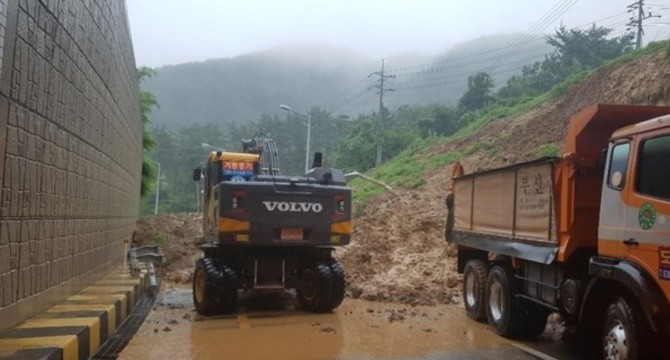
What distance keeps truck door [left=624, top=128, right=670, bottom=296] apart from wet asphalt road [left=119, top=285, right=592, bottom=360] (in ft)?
7.85

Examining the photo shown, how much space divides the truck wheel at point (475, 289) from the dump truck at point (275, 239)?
207 cm

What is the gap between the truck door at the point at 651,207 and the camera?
208 inches

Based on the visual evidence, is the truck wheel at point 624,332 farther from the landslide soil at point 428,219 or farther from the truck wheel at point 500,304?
the landslide soil at point 428,219

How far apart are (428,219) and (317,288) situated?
27.8 ft

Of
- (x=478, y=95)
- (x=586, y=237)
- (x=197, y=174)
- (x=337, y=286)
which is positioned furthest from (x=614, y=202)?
(x=478, y=95)

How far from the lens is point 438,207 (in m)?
19.4

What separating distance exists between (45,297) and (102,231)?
14.0 ft

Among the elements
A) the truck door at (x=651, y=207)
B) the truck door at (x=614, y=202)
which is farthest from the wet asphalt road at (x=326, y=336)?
the truck door at (x=651, y=207)

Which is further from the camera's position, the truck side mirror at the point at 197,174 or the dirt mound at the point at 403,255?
the truck side mirror at the point at 197,174

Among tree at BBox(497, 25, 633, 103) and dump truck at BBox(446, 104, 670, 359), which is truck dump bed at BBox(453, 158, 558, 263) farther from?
tree at BBox(497, 25, 633, 103)

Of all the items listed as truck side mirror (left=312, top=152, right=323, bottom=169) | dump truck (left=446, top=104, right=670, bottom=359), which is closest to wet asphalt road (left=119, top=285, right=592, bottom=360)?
dump truck (left=446, top=104, right=670, bottom=359)

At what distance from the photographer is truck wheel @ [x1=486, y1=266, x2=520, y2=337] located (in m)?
8.39

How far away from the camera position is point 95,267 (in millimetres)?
10516

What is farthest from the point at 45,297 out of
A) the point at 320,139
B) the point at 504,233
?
the point at 320,139
